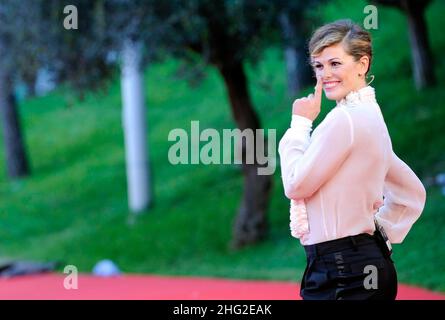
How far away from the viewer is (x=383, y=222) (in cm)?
334

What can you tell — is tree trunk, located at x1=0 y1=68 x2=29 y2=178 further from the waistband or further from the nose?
the waistband

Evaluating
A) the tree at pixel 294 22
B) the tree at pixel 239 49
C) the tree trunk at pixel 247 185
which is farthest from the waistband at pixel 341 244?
the tree trunk at pixel 247 185

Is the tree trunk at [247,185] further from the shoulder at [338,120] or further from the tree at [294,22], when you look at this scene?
the shoulder at [338,120]

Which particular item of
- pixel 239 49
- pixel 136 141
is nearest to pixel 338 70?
pixel 239 49

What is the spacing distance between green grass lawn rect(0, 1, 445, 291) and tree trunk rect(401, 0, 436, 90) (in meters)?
0.34

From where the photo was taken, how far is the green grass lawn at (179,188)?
12391 millimetres

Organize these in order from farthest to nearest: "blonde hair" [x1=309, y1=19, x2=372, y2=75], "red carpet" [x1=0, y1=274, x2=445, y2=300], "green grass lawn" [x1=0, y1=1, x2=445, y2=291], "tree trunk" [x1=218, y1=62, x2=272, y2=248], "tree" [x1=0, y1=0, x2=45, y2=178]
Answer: "tree trunk" [x1=218, y1=62, x2=272, y2=248], "green grass lawn" [x1=0, y1=1, x2=445, y2=291], "tree" [x1=0, y1=0, x2=45, y2=178], "red carpet" [x1=0, y1=274, x2=445, y2=300], "blonde hair" [x1=309, y1=19, x2=372, y2=75]

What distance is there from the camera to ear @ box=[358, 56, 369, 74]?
318 cm

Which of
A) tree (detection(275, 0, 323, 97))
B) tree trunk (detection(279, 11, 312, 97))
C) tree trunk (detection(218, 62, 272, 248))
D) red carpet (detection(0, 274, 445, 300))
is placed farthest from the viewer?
tree trunk (detection(279, 11, 312, 97))

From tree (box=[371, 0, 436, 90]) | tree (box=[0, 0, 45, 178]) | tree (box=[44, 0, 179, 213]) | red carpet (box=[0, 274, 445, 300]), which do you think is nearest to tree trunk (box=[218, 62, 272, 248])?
tree (box=[44, 0, 179, 213])

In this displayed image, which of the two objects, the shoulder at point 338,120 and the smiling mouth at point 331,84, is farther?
the smiling mouth at point 331,84

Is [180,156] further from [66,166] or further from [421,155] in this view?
[421,155]

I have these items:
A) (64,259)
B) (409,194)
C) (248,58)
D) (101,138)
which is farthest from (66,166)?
(409,194)

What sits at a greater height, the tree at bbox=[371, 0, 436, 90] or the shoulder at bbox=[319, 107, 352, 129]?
the tree at bbox=[371, 0, 436, 90]
